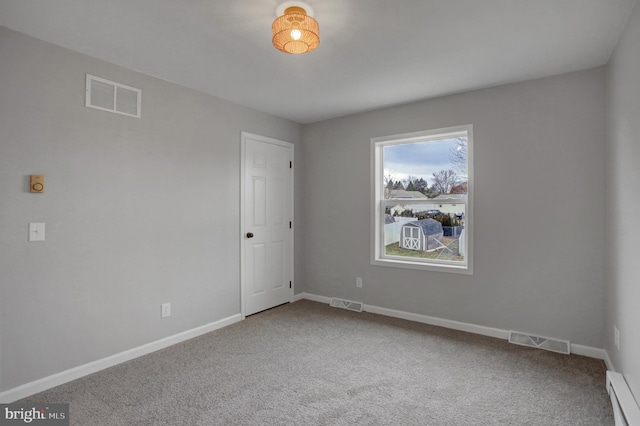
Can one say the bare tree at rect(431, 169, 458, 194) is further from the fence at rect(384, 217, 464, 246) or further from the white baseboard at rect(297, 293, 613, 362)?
the white baseboard at rect(297, 293, 613, 362)

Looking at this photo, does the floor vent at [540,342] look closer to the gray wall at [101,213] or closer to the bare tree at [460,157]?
the bare tree at [460,157]

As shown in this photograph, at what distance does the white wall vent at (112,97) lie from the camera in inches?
104

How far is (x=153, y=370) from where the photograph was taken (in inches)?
104

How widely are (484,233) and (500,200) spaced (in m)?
0.35

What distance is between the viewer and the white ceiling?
2018 millimetres

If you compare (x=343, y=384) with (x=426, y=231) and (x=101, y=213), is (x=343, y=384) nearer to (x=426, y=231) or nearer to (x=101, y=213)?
(x=426, y=231)

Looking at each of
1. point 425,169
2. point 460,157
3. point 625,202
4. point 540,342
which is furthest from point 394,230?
point 625,202

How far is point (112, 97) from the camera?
2760mm

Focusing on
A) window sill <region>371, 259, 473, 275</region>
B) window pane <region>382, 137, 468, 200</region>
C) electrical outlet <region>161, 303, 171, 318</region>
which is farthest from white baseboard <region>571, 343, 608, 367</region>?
electrical outlet <region>161, 303, 171, 318</region>

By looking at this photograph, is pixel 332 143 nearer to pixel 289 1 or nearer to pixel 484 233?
pixel 484 233

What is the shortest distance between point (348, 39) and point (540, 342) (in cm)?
303

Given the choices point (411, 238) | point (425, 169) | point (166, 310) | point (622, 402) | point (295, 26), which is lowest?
point (622, 402)

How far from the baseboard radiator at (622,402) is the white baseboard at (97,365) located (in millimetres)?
3221

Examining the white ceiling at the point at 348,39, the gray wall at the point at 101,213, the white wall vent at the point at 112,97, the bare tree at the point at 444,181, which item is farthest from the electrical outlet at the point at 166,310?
the bare tree at the point at 444,181
